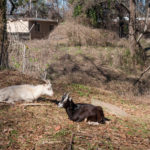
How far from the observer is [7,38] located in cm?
1369

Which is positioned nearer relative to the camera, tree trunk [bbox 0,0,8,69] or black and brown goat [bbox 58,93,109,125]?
black and brown goat [bbox 58,93,109,125]

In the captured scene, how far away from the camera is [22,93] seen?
8.62 metres

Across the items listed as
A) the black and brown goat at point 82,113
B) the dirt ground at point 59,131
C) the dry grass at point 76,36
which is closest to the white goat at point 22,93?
the dirt ground at point 59,131

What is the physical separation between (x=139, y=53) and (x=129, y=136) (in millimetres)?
20403

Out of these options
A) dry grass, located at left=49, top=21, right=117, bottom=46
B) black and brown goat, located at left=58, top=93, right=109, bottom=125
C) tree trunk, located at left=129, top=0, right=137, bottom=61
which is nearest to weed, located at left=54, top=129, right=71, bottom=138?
black and brown goat, located at left=58, top=93, right=109, bottom=125

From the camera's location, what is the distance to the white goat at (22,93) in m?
8.41

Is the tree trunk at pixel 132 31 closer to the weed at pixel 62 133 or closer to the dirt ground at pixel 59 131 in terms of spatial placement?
the dirt ground at pixel 59 131

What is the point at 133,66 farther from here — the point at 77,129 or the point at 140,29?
the point at 77,129

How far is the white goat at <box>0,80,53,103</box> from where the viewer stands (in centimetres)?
841

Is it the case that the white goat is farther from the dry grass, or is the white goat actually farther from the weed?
the dry grass

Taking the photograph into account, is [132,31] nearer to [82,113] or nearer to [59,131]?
[82,113]

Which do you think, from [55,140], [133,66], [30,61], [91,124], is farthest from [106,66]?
[55,140]

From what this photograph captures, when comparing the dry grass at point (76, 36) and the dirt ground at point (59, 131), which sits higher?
the dry grass at point (76, 36)

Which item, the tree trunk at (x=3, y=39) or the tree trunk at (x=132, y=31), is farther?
the tree trunk at (x=132, y=31)
